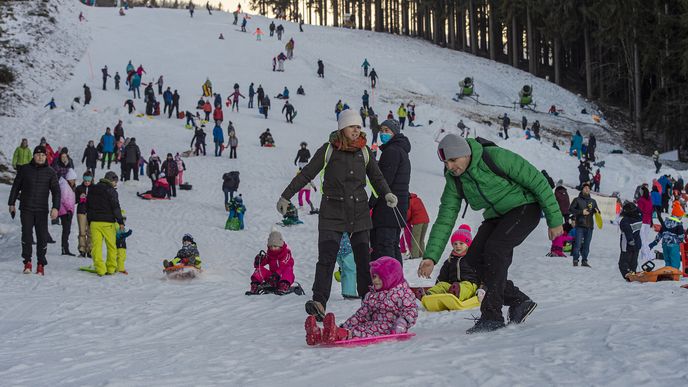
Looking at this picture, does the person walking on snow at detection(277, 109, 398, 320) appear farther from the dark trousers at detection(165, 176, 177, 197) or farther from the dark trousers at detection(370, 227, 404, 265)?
the dark trousers at detection(165, 176, 177, 197)

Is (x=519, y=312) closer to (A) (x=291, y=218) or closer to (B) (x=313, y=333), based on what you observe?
(B) (x=313, y=333)

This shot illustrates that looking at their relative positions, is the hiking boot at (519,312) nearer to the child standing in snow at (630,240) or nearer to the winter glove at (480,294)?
the winter glove at (480,294)

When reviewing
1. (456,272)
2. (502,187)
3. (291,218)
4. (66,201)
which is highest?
→ (502,187)

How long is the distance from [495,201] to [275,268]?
185 inches

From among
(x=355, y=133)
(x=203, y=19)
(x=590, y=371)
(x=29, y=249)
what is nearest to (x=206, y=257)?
(x=29, y=249)

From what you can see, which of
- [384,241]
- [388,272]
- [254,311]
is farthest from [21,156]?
[388,272]

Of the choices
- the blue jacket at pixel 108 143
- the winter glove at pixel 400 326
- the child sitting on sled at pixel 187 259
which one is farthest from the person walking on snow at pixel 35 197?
the blue jacket at pixel 108 143

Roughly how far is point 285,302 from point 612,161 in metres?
28.3

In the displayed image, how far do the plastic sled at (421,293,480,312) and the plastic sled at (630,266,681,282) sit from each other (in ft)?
11.4

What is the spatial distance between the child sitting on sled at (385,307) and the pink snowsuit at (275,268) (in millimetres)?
3733

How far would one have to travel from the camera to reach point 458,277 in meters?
8.05

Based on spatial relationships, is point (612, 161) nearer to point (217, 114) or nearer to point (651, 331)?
point (217, 114)

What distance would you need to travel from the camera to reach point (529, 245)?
52.1 feet

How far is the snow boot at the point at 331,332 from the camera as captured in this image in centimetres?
540
